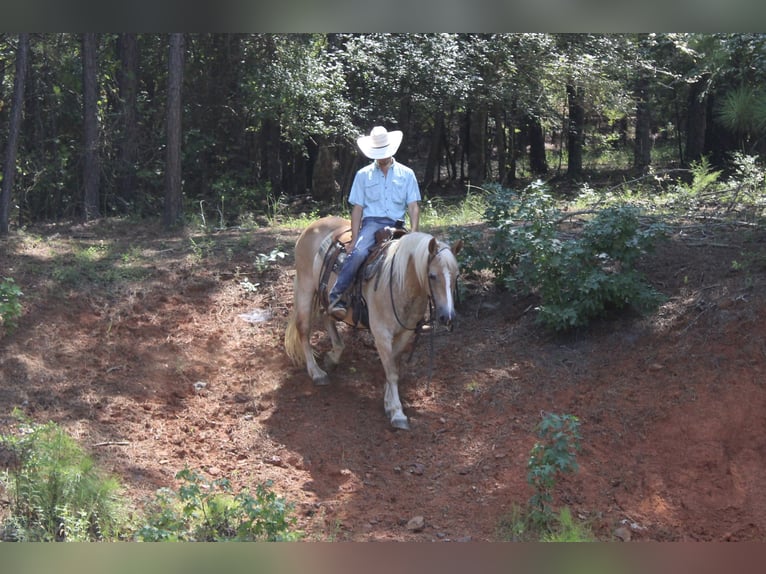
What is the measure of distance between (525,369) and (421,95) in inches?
365

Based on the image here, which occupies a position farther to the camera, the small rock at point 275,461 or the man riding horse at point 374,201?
the man riding horse at point 374,201

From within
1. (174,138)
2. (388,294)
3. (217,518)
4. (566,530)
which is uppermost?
(174,138)

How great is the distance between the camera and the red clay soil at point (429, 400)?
6355 mm

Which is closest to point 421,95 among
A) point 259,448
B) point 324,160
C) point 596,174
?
point 324,160

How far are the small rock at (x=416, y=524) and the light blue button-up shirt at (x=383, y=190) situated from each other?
3.04 meters

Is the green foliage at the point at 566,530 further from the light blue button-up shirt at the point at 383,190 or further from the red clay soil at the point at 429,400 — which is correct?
the light blue button-up shirt at the point at 383,190

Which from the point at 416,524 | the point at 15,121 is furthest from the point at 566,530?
the point at 15,121

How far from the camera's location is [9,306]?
8438 millimetres

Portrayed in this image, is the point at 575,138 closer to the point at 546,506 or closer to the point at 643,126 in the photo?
the point at 643,126

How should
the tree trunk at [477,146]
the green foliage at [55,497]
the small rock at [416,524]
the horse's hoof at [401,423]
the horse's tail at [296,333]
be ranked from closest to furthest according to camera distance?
the green foliage at [55,497], the small rock at [416,524], the horse's hoof at [401,423], the horse's tail at [296,333], the tree trunk at [477,146]

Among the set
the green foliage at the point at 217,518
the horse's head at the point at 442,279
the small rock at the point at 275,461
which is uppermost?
the horse's head at the point at 442,279

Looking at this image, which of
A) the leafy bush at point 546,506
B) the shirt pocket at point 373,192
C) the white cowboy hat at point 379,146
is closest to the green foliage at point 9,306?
the shirt pocket at point 373,192

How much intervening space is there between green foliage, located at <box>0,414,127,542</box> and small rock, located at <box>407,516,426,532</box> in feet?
6.57

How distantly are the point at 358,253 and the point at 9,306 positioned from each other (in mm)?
3645
